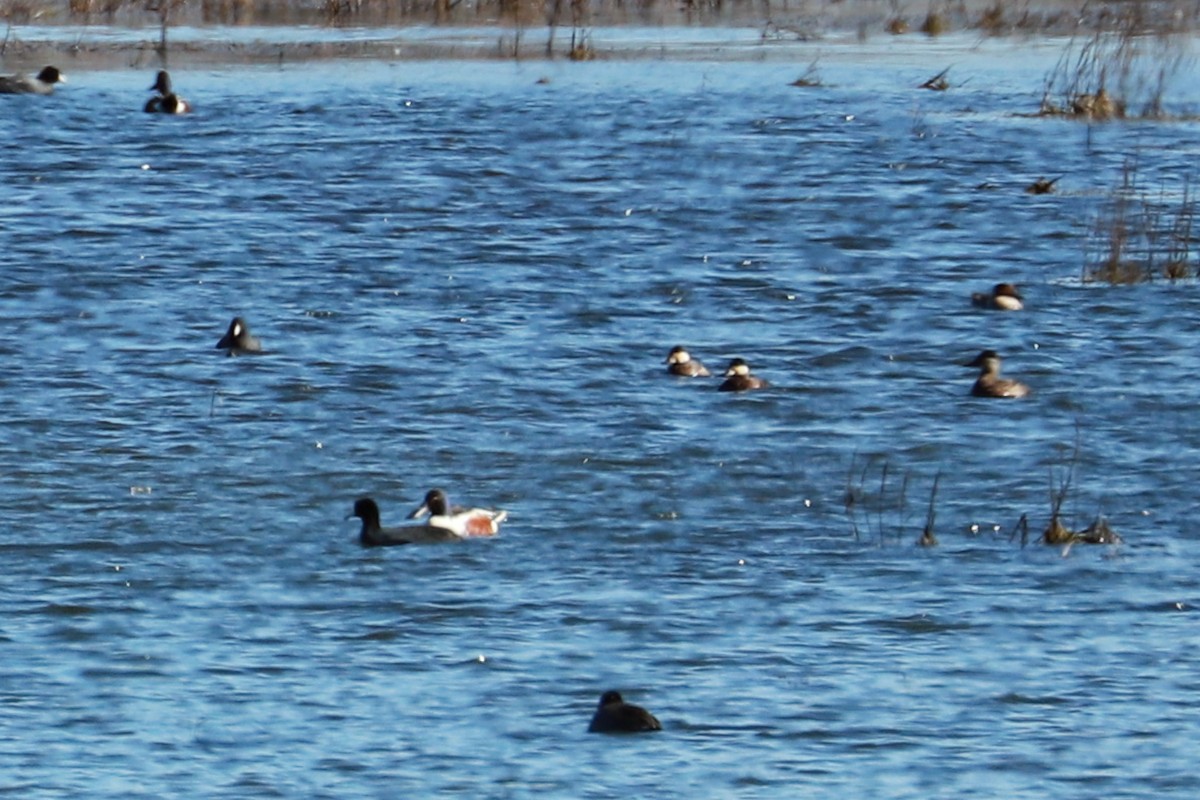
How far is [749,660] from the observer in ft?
34.9

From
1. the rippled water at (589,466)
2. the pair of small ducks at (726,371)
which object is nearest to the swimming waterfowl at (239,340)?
the rippled water at (589,466)

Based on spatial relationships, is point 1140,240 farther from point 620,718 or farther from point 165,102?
point 620,718

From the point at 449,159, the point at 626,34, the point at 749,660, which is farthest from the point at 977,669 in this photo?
the point at 626,34

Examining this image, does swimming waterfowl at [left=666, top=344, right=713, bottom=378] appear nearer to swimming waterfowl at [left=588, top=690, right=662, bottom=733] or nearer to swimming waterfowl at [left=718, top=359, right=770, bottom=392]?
swimming waterfowl at [left=718, top=359, right=770, bottom=392]

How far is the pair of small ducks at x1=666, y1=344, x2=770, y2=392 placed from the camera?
16047mm

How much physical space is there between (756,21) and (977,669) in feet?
92.9

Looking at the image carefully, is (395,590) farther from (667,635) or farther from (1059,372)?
(1059,372)

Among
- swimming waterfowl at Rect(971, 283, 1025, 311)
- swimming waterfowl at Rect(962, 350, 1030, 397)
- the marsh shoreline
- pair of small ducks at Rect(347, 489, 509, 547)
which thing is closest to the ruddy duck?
swimming waterfowl at Rect(971, 283, 1025, 311)

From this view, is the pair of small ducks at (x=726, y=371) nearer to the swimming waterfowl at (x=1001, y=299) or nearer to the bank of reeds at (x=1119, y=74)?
the swimming waterfowl at (x=1001, y=299)

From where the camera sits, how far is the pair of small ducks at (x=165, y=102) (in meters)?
29.0

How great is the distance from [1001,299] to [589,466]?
5654 millimetres

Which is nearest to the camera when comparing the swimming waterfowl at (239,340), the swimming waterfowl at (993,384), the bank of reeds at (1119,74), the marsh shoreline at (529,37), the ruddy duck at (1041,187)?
the swimming waterfowl at (993,384)

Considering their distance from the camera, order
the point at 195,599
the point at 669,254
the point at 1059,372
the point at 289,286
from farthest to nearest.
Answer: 1. the point at 669,254
2. the point at 289,286
3. the point at 1059,372
4. the point at 195,599

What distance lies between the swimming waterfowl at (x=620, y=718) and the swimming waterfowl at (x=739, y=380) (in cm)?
646
